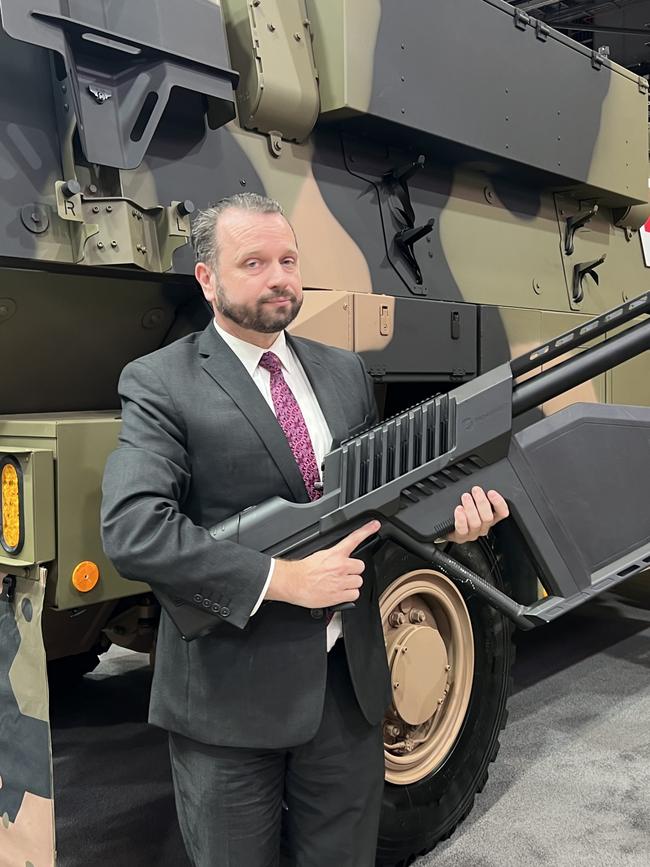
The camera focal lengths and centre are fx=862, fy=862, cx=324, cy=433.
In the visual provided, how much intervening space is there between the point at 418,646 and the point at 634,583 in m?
3.40

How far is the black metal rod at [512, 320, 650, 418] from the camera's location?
168cm

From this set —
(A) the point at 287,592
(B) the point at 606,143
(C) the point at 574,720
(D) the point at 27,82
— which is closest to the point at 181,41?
(D) the point at 27,82

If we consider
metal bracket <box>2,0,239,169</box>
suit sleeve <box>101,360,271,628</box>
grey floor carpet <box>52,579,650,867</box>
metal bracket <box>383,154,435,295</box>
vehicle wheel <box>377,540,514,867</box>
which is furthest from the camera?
metal bracket <box>383,154,435,295</box>

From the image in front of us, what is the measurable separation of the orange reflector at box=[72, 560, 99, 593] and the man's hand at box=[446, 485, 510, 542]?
2.47 feet

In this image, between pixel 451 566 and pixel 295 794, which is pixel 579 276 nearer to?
pixel 451 566

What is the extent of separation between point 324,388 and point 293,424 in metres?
0.13

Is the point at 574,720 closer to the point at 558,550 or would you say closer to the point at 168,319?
the point at 558,550

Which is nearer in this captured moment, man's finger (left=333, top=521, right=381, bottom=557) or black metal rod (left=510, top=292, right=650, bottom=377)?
man's finger (left=333, top=521, right=381, bottom=557)

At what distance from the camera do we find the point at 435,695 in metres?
2.53

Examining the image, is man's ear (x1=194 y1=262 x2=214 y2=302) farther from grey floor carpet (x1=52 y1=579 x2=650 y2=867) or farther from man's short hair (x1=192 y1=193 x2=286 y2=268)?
grey floor carpet (x1=52 y1=579 x2=650 y2=867)

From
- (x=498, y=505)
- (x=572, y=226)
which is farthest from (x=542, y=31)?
(x=498, y=505)

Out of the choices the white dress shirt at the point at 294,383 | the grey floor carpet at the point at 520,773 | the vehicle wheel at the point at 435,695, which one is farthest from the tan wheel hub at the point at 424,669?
the white dress shirt at the point at 294,383

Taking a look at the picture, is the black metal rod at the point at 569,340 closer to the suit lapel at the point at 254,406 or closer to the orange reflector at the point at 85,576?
the suit lapel at the point at 254,406

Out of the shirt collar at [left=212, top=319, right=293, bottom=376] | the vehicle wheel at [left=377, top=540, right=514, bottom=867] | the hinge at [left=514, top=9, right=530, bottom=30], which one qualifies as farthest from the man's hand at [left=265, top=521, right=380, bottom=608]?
the hinge at [left=514, top=9, right=530, bottom=30]
